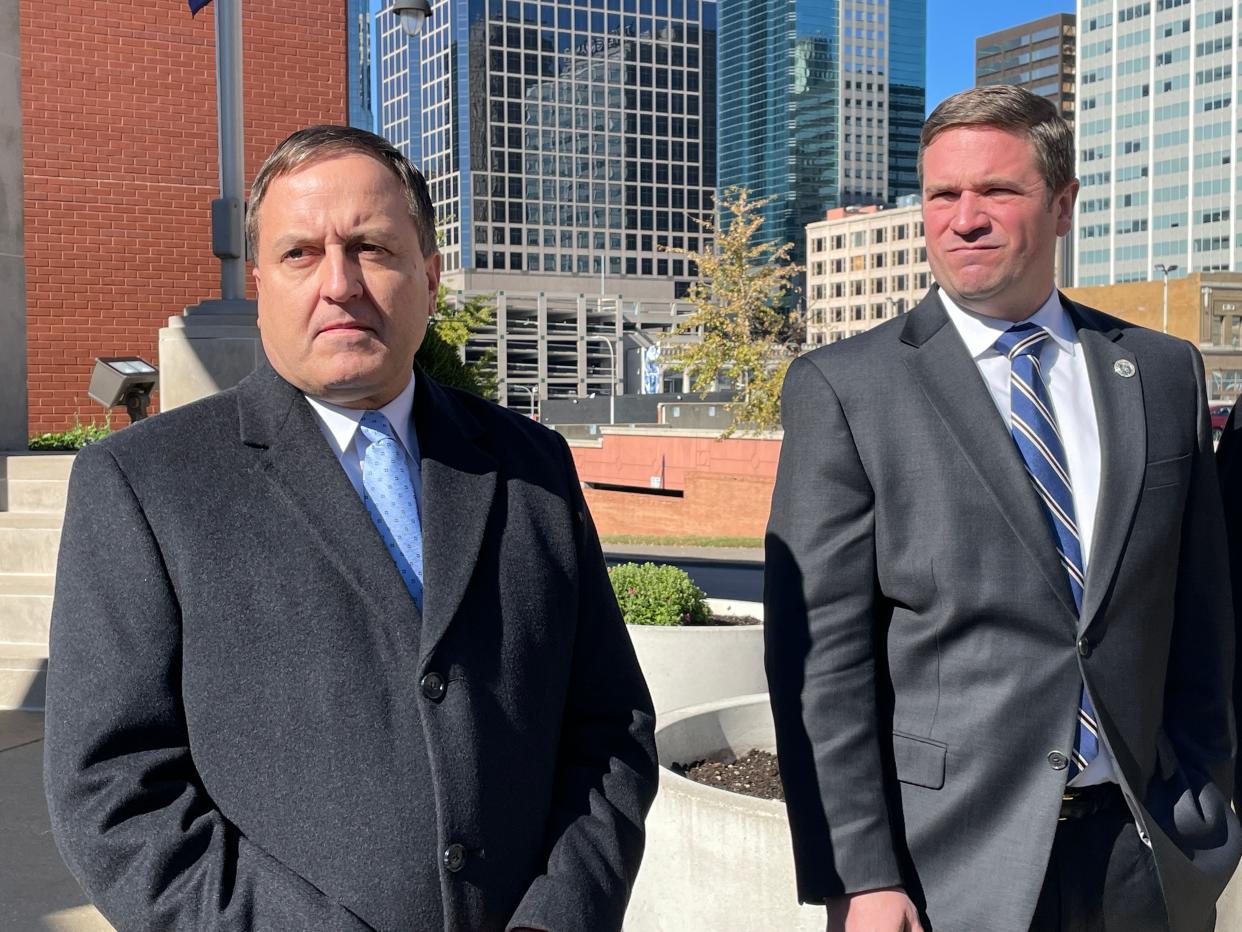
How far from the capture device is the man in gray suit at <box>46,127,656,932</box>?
1.88m

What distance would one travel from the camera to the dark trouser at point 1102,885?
95.9 inches

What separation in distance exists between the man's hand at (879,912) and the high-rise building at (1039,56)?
17407cm

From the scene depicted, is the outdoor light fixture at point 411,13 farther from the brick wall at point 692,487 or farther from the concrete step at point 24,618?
the brick wall at point 692,487

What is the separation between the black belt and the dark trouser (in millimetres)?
31

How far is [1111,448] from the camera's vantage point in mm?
2551

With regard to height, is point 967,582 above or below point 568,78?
below

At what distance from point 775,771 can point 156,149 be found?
15.2 metres

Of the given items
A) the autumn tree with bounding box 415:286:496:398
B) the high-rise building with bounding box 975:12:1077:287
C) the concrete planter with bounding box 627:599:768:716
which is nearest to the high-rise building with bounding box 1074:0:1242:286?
the high-rise building with bounding box 975:12:1077:287

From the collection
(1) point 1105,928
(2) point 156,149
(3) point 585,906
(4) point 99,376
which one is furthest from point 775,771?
(2) point 156,149

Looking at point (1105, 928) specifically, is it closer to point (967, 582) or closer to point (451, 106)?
point (967, 582)

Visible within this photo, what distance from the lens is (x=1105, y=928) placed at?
2.45m

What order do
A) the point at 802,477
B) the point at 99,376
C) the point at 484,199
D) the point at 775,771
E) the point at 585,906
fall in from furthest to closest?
the point at 484,199 < the point at 99,376 < the point at 775,771 < the point at 802,477 < the point at 585,906

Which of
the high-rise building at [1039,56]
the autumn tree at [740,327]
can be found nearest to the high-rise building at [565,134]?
the high-rise building at [1039,56]

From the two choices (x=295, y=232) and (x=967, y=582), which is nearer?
(x=295, y=232)
